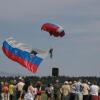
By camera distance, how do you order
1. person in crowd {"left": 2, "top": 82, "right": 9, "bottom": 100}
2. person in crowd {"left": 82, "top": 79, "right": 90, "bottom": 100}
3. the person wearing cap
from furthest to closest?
person in crowd {"left": 2, "top": 82, "right": 9, "bottom": 100} < the person wearing cap < person in crowd {"left": 82, "top": 79, "right": 90, "bottom": 100}

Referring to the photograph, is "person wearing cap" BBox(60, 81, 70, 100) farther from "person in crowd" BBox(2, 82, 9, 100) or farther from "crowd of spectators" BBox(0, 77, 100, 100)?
"person in crowd" BBox(2, 82, 9, 100)

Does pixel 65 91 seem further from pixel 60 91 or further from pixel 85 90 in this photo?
pixel 85 90

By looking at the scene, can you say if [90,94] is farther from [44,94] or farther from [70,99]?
[44,94]

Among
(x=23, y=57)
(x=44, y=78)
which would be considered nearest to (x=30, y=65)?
(x=23, y=57)

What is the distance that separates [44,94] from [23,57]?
27.7 feet

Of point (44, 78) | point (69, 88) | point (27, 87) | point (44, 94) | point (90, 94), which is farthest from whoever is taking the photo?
point (44, 78)

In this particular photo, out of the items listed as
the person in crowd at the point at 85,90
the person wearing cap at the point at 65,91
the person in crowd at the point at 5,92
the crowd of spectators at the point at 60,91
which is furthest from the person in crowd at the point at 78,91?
the person in crowd at the point at 5,92

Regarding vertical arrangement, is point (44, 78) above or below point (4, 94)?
above

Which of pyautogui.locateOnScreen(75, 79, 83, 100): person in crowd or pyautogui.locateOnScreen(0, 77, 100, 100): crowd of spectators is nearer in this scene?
pyautogui.locateOnScreen(0, 77, 100, 100): crowd of spectators

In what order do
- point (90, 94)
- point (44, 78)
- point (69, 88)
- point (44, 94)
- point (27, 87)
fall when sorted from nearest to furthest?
point (27, 87)
point (90, 94)
point (69, 88)
point (44, 94)
point (44, 78)

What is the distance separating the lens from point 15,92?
3616 centimetres

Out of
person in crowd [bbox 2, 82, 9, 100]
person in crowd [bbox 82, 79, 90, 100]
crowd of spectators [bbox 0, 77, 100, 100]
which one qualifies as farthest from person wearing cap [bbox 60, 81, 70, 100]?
person in crowd [bbox 2, 82, 9, 100]

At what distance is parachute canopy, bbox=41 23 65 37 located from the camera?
45.5 m

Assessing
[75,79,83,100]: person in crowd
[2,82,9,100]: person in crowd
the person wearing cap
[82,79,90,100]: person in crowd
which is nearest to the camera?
[82,79,90,100]: person in crowd
